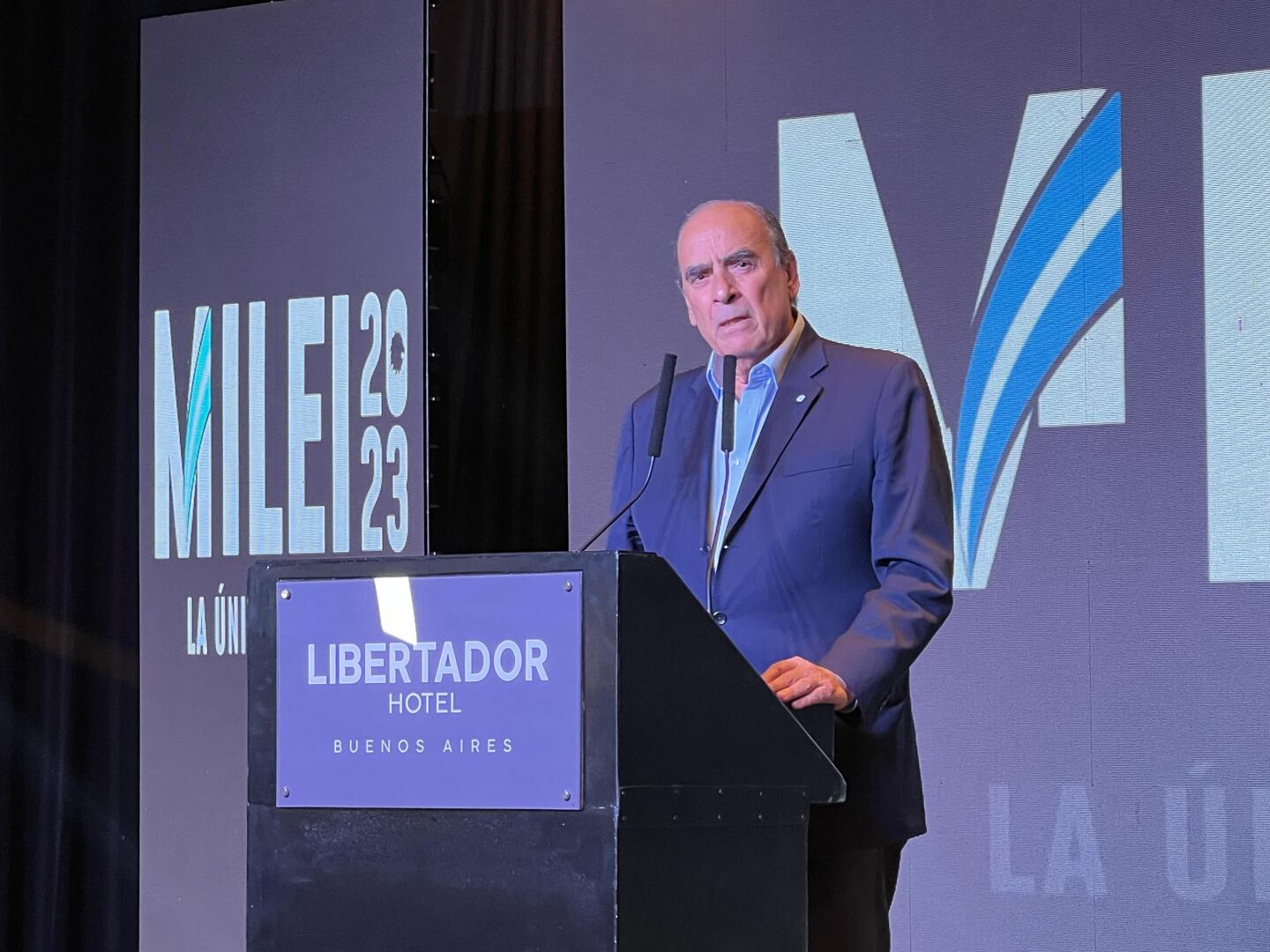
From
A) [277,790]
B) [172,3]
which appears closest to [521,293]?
[172,3]

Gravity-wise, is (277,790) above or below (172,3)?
below

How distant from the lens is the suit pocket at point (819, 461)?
2180 mm

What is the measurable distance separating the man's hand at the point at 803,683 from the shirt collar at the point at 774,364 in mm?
573

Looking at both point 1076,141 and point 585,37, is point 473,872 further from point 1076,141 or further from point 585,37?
point 585,37

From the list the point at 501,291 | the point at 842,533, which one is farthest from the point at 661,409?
the point at 501,291

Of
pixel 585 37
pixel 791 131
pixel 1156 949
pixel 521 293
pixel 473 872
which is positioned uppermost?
pixel 585 37

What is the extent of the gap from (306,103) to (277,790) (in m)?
3.49

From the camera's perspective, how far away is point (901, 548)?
2100 millimetres

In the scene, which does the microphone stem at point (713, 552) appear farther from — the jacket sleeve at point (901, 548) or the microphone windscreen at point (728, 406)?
the jacket sleeve at point (901, 548)

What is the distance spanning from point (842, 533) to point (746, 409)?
249 mm

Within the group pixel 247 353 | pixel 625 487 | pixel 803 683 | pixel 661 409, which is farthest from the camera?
pixel 247 353

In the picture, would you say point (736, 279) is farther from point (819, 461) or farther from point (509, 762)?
point (509, 762)

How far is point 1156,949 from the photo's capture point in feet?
12.2
